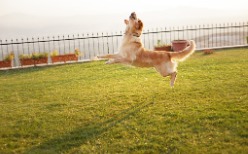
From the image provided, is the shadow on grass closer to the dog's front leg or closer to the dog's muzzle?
the dog's front leg

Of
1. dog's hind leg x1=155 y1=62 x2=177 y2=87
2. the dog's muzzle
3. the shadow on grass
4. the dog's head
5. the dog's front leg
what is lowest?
the shadow on grass

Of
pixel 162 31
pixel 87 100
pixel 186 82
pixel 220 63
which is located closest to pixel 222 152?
pixel 87 100

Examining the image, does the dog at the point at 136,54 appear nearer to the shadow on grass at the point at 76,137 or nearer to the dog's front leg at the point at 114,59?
the dog's front leg at the point at 114,59

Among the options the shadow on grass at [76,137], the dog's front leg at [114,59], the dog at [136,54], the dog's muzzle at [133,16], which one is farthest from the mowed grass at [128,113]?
the dog's muzzle at [133,16]

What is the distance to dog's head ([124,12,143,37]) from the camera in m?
6.17

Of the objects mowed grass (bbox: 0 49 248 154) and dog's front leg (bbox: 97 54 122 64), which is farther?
dog's front leg (bbox: 97 54 122 64)

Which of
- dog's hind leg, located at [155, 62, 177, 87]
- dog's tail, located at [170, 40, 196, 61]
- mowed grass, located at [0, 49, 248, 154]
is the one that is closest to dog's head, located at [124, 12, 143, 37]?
dog's hind leg, located at [155, 62, 177, 87]

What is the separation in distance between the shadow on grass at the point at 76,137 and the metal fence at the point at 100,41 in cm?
766

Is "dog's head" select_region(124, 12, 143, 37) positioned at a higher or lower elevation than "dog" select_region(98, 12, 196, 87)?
higher

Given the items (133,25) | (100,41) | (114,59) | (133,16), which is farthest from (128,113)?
(100,41)

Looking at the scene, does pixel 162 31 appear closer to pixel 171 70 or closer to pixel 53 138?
pixel 171 70

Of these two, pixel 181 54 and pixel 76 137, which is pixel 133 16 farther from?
pixel 76 137

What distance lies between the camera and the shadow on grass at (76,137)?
4840 mm

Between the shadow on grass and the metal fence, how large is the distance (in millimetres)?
7657
